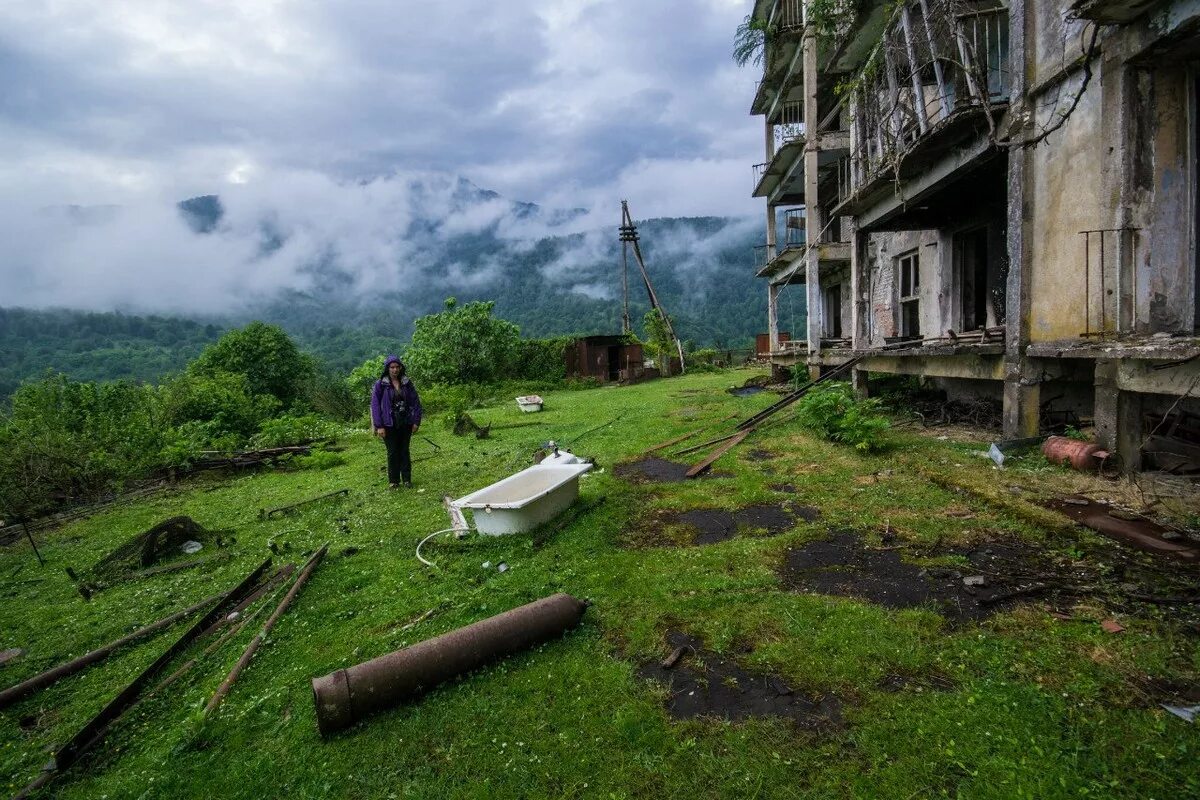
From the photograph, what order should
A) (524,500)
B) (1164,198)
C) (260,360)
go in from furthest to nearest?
(260,360) < (524,500) < (1164,198)

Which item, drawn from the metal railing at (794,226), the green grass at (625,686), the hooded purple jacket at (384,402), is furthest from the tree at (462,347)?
the green grass at (625,686)

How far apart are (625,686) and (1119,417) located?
575 centimetres

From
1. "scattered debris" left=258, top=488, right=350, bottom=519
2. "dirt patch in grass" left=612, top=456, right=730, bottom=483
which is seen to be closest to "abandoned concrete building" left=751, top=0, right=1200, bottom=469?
"dirt patch in grass" left=612, top=456, right=730, bottom=483

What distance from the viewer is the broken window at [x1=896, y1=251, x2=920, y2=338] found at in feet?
41.8

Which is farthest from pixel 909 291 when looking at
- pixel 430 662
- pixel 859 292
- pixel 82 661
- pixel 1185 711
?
pixel 82 661

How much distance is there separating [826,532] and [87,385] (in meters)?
18.4

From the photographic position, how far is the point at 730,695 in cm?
286

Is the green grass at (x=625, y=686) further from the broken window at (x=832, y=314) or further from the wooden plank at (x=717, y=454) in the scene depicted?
the broken window at (x=832, y=314)

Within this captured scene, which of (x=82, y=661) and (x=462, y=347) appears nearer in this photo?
(x=82, y=661)

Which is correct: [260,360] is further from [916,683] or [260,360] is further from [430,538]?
[916,683]

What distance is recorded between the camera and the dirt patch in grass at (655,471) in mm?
7441

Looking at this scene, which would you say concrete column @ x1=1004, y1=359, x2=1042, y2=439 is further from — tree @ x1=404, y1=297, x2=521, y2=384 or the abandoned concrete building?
tree @ x1=404, y1=297, x2=521, y2=384

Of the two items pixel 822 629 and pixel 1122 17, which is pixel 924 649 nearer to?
pixel 822 629

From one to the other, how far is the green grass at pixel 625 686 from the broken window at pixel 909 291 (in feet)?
26.6
